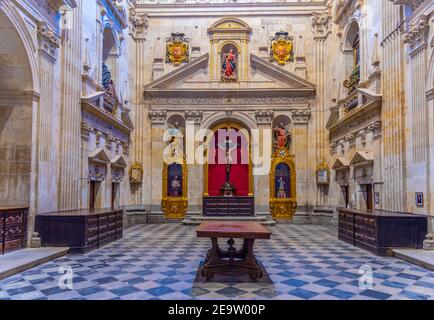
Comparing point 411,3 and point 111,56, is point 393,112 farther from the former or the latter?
point 111,56

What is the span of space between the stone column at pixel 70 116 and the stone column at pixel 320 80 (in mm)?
10060

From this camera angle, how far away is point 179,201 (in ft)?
54.4

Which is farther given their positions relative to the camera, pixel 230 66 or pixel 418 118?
pixel 230 66

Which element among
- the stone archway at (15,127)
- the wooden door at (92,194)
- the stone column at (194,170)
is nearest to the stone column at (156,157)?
the stone column at (194,170)

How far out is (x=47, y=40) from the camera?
29.2ft

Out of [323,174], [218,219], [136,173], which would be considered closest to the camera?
[218,219]

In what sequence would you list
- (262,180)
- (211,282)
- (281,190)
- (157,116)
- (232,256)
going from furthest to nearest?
(157,116), (281,190), (262,180), (232,256), (211,282)

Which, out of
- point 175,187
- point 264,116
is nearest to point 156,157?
point 175,187

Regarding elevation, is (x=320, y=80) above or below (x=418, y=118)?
above

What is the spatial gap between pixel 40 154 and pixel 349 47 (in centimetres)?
1129

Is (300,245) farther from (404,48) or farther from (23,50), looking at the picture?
(23,50)

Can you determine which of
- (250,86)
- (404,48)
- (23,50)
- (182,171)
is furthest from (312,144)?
(23,50)

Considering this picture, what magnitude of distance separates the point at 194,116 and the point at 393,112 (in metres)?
8.80

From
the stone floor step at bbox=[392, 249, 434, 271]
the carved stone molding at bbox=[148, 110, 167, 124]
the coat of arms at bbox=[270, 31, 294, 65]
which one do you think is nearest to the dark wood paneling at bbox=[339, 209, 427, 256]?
the stone floor step at bbox=[392, 249, 434, 271]
